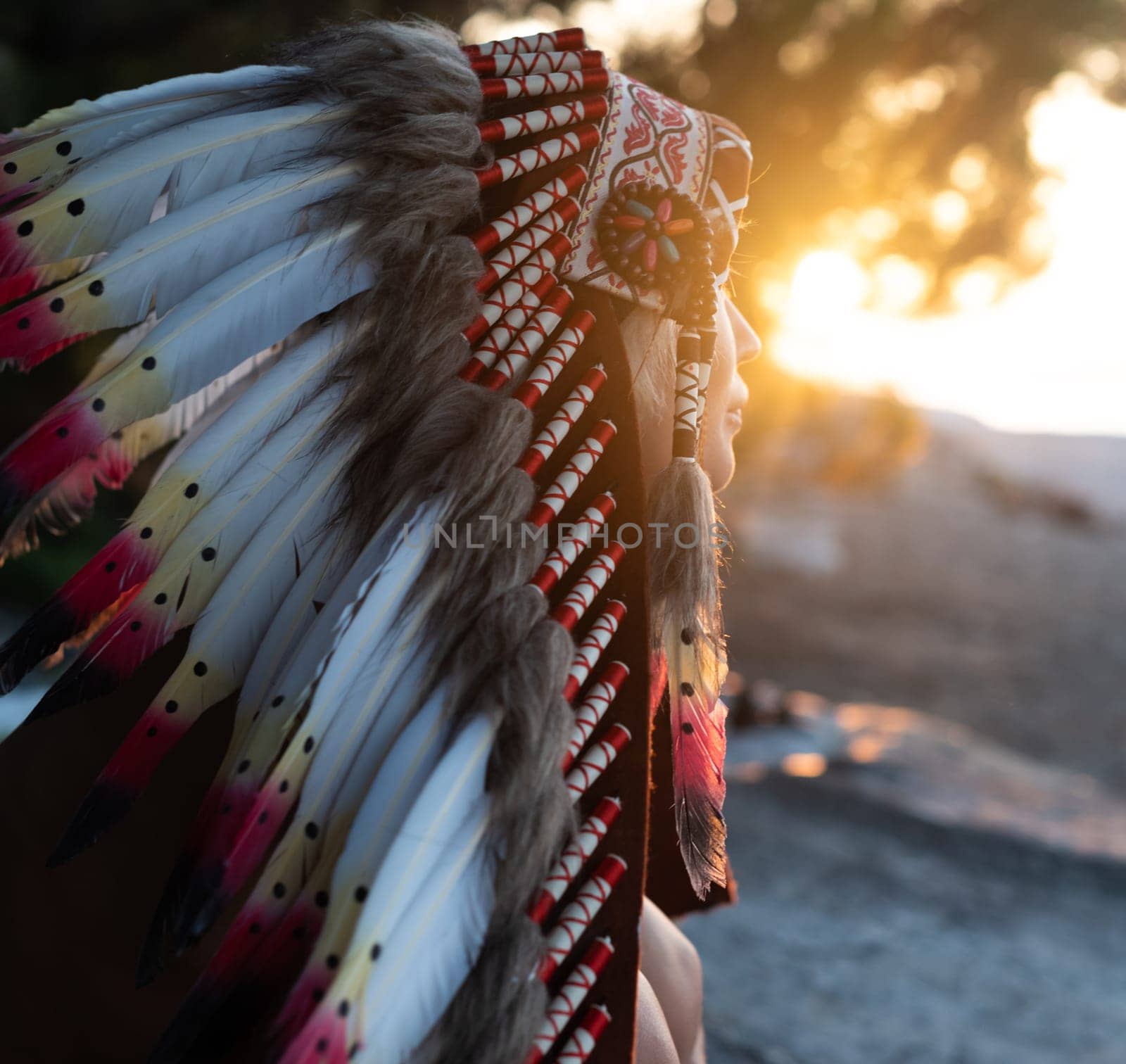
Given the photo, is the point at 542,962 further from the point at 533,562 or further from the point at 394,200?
the point at 394,200

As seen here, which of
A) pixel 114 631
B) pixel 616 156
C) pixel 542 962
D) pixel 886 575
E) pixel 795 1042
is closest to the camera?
pixel 542 962

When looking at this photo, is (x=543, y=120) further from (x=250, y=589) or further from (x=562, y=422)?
(x=250, y=589)

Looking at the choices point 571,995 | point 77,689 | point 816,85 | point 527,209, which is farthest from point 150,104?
point 816,85

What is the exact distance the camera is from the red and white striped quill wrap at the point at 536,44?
1.17 m

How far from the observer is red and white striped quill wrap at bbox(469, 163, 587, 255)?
1.11 metres

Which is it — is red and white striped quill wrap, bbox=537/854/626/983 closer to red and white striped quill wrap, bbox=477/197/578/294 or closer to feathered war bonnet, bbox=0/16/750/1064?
feathered war bonnet, bbox=0/16/750/1064

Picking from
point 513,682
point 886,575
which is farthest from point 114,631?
point 886,575

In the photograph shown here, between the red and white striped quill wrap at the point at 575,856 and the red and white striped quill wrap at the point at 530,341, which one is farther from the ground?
the red and white striped quill wrap at the point at 530,341

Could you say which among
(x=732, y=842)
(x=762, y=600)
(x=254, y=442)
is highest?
(x=762, y=600)

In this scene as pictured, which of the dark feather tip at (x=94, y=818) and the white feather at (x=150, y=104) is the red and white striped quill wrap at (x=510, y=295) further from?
the dark feather tip at (x=94, y=818)

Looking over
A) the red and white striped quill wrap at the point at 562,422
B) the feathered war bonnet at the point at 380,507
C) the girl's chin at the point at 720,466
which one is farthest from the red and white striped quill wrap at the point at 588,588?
the girl's chin at the point at 720,466

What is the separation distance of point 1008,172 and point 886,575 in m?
4.25

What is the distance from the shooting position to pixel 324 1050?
78 centimetres

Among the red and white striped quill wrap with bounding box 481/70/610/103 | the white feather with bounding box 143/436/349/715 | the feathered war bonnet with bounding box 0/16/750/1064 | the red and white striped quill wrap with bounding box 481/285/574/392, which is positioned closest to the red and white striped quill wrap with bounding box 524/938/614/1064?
the feathered war bonnet with bounding box 0/16/750/1064
